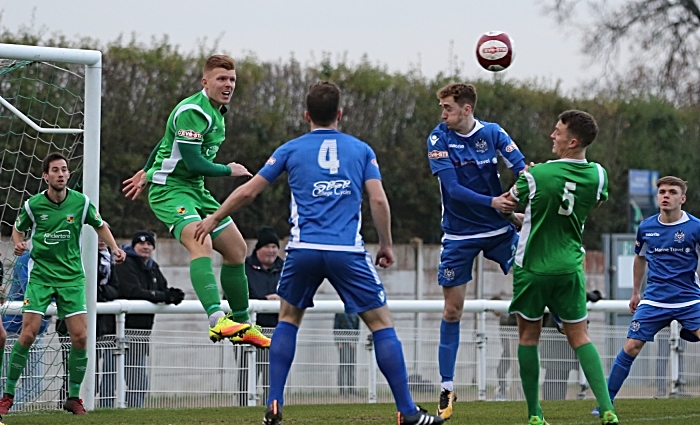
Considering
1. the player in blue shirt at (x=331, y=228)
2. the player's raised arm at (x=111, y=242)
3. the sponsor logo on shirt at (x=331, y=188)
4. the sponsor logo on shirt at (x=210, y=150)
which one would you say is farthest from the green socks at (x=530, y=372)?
the player's raised arm at (x=111, y=242)

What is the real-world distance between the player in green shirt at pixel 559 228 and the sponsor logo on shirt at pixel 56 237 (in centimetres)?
427

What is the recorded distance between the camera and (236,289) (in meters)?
9.62

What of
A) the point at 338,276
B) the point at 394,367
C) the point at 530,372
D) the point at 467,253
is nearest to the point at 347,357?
the point at 467,253

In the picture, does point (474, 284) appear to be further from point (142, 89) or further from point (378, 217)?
point (378, 217)

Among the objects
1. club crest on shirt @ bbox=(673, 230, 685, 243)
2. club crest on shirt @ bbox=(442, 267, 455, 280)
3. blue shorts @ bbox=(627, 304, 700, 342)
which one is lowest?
blue shorts @ bbox=(627, 304, 700, 342)

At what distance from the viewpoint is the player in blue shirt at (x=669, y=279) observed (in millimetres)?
10891

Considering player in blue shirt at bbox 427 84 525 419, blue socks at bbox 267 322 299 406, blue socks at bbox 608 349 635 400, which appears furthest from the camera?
blue socks at bbox 608 349 635 400

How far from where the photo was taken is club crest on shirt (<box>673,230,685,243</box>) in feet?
35.9

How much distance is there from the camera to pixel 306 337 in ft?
45.4

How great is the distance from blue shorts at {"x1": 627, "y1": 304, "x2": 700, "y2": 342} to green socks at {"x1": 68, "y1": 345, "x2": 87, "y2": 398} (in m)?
4.96

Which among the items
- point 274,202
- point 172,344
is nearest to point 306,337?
point 172,344

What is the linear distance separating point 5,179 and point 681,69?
71.8 feet

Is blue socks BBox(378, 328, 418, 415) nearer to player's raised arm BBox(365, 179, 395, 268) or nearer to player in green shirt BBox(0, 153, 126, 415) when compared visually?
player's raised arm BBox(365, 179, 395, 268)

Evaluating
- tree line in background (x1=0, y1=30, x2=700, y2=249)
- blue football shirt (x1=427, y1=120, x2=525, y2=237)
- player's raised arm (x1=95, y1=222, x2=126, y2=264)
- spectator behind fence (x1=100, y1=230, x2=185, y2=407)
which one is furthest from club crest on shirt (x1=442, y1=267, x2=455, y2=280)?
tree line in background (x1=0, y1=30, x2=700, y2=249)
